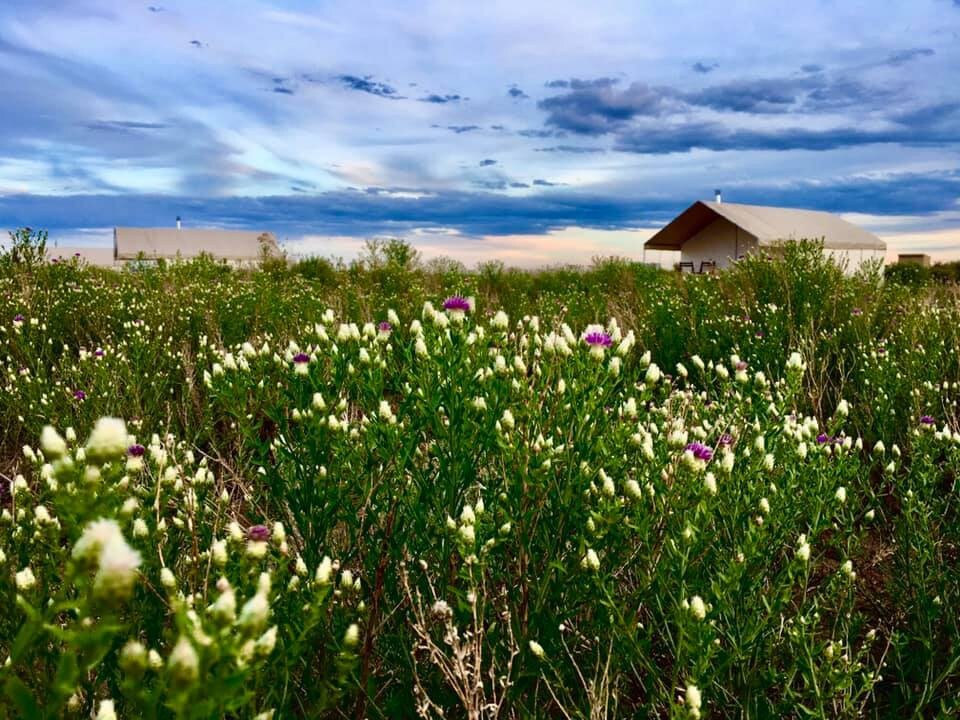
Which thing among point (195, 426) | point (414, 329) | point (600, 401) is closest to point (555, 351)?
point (600, 401)

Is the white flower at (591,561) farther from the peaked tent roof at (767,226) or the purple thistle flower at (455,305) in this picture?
the peaked tent roof at (767,226)

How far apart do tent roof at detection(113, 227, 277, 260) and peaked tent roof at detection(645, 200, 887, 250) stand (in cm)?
2880

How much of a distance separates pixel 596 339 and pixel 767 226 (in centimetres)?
2643

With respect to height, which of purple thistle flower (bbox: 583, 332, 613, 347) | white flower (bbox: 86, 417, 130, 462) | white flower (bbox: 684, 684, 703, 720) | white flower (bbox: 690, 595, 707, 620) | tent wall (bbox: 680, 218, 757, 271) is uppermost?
tent wall (bbox: 680, 218, 757, 271)

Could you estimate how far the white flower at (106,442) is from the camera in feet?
3.50

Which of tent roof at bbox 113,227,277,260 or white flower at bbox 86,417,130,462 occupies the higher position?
tent roof at bbox 113,227,277,260

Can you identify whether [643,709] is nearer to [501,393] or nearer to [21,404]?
[501,393]

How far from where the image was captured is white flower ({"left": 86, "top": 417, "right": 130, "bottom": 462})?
1.07 metres

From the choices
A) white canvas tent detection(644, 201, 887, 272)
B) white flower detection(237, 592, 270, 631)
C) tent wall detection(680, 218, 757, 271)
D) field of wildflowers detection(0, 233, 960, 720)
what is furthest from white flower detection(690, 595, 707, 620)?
tent wall detection(680, 218, 757, 271)

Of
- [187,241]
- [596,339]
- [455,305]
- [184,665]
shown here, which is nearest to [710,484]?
[596,339]

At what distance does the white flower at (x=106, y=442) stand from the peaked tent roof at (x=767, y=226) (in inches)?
1006

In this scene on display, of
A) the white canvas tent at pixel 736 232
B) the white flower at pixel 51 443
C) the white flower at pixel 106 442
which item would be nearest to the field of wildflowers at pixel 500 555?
the white flower at pixel 51 443

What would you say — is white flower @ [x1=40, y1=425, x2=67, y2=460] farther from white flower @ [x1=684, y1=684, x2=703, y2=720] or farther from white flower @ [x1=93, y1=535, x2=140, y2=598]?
white flower @ [x1=684, y1=684, x2=703, y2=720]

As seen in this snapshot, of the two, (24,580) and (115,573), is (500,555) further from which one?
(115,573)
